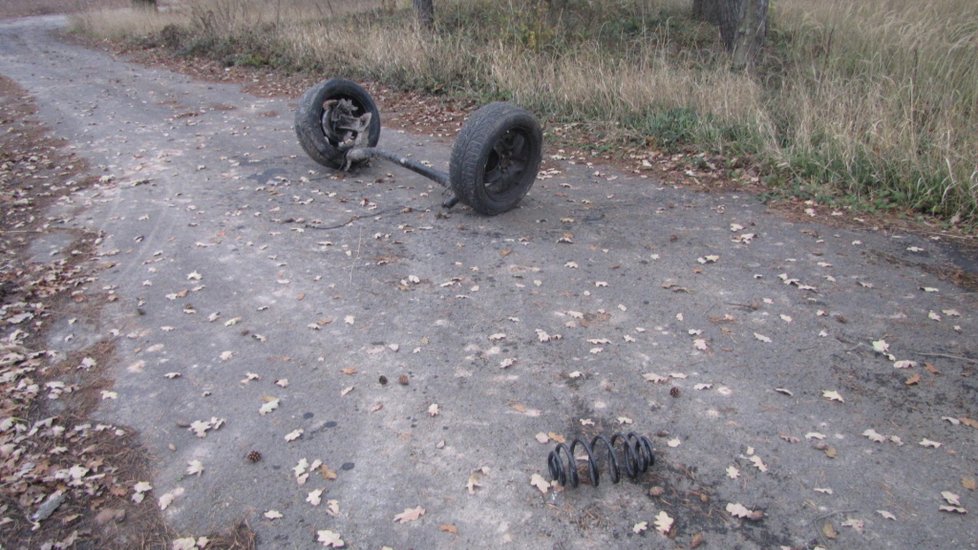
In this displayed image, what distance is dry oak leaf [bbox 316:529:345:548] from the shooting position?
3.39 meters

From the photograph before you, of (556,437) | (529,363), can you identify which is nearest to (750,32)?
(529,363)

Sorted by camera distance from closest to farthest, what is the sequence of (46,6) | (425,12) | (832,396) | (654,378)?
(832,396), (654,378), (425,12), (46,6)

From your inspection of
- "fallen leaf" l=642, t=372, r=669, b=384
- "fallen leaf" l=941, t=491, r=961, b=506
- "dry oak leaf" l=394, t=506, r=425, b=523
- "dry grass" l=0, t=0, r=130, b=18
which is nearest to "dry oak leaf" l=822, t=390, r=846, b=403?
"fallen leaf" l=941, t=491, r=961, b=506

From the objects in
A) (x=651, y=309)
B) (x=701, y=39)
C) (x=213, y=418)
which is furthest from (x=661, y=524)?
(x=701, y=39)

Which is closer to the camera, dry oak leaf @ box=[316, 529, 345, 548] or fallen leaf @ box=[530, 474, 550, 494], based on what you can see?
dry oak leaf @ box=[316, 529, 345, 548]

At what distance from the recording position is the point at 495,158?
23.9 ft

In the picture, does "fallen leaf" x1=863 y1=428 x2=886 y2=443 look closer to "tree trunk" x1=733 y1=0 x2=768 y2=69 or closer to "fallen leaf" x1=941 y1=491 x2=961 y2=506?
"fallen leaf" x1=941 y1=491 x2=961 y2=506

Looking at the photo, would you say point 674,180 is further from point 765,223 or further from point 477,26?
point 477,26

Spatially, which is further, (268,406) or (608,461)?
(268,406)

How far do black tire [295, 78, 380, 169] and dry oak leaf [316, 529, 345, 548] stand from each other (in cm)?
605

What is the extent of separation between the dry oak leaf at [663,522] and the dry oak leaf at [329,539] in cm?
163

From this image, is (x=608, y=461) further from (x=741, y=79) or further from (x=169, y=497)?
(x=741, y=79)

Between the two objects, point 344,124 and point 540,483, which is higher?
point 344,124

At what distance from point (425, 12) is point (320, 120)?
753 cm
